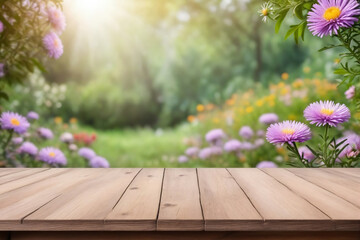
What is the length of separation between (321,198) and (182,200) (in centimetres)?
39

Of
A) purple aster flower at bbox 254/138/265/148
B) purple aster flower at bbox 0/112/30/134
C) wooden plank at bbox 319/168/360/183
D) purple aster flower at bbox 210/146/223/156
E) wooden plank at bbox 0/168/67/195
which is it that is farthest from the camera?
purple aster flower at bbox 254/138/265/148

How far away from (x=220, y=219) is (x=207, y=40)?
20.9ft

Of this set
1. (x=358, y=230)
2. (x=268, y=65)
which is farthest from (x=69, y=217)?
(x=268, y=65)

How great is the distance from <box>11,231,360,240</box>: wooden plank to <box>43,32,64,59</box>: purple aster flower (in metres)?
1.36

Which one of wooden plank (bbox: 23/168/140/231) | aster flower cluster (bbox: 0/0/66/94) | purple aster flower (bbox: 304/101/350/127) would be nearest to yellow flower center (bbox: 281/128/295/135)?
purple aster flower (bbox: 304/101/350/127)

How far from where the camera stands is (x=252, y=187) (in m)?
1.29

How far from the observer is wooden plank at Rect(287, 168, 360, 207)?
46.3 inches

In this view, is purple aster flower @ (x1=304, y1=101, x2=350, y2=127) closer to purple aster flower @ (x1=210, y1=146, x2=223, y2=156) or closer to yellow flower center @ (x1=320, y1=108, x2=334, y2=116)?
yellow flower center @ (x1=320, y1=108, x2=334, y2=116)

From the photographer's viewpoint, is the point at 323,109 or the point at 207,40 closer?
the point at 323,109

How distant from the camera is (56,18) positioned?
2152mm

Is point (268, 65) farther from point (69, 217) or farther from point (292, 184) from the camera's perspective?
point (69, 217)

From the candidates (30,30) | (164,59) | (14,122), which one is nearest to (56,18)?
(30,30)

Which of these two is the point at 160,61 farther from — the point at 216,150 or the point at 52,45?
the point at 52,45

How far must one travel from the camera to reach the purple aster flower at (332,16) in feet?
4.95
